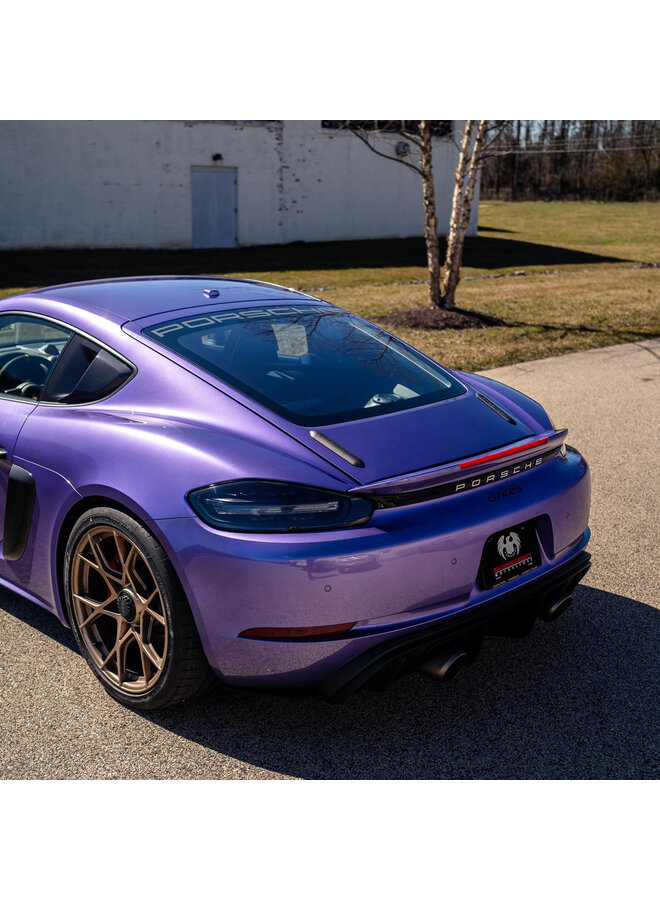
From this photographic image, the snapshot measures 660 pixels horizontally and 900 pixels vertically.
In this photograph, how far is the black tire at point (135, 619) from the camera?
3.04 metres

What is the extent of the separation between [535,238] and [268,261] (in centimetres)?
1609

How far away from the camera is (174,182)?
28516mm

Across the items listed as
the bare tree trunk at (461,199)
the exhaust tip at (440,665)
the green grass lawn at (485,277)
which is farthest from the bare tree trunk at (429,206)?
the exhaust tip at (440,665)

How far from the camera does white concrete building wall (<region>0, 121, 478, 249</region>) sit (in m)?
26.5

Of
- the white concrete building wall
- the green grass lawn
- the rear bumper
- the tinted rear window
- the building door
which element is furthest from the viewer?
the building door

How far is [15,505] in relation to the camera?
368 cm

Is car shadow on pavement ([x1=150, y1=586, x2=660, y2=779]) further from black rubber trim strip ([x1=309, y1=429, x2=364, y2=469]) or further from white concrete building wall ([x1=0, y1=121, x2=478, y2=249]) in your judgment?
white concrete building wall ([x1=0, y1=121, x2=478, y2=249])

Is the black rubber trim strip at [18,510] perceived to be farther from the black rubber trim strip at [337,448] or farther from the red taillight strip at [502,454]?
the red taillight strip at [502,454]

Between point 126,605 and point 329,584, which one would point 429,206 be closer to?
point 126,605

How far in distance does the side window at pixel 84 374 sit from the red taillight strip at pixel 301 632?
119 centimetres

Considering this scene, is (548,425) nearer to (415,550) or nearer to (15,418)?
(415,550)

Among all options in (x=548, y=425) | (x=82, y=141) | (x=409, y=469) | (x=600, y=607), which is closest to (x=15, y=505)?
(x=409, y=469)

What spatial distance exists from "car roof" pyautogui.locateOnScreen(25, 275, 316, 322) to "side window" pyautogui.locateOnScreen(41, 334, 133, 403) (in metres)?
0.17

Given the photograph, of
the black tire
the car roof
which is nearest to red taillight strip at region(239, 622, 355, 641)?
the black tire
